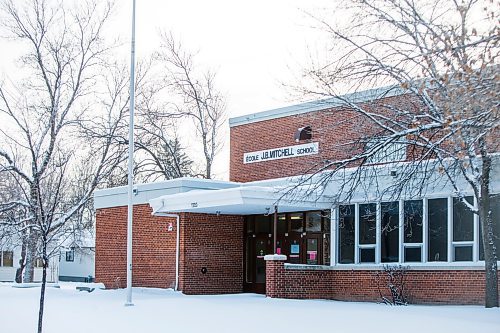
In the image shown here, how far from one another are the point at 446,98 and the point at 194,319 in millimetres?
8247

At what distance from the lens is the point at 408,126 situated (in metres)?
17.1

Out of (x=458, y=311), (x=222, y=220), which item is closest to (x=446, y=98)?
(x=458, y=311)

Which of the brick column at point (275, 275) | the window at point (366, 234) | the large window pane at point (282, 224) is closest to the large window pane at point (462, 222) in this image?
the window at point (366, 234)

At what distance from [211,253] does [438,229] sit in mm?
8210

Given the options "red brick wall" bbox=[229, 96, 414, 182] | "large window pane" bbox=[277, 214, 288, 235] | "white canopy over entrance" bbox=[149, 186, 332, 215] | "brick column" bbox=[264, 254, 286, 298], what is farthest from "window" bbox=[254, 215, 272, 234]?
"brick column" bbox=[264, 254, 286, 298]

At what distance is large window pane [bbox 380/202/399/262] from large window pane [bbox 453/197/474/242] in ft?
6.38

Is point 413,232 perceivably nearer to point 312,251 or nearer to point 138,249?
point 312,251

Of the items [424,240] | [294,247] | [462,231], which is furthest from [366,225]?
[462,231]

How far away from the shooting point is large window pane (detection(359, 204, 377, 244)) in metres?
24.0

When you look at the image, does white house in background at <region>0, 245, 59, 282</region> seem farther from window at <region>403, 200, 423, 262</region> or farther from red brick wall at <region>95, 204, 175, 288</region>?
window at <region>403, 200, 423, 262</region>

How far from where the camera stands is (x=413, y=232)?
75.6ft

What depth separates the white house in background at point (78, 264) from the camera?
52812 millimetres

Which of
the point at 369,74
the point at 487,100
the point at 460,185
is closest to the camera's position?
the point at 487,100

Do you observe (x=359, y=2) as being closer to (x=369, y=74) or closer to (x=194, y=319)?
(x=369, y=74)
